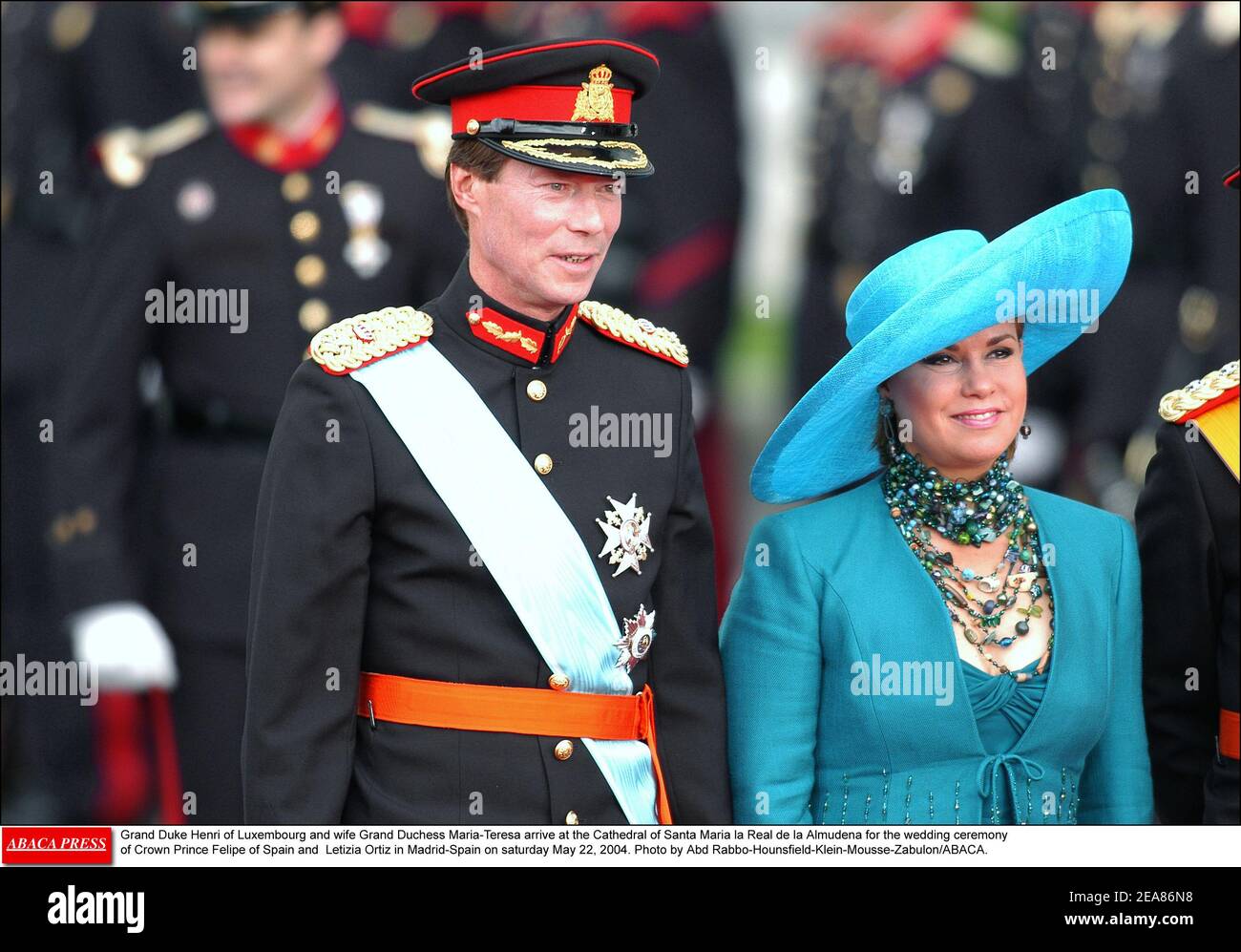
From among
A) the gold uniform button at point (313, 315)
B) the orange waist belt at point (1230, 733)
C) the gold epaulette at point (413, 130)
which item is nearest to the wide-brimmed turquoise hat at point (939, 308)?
the orange waist belt at point (1230, 733)

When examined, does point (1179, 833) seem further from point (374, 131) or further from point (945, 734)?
point (374, 131)

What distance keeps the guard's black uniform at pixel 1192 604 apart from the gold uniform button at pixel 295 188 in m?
2.03

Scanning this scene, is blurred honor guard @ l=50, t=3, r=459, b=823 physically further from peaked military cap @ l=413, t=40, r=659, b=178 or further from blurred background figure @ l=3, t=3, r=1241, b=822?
peaked military cap @ l=413, t=40, r=659, b=178

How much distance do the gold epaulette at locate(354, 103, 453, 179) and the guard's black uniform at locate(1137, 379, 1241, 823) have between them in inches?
75.8

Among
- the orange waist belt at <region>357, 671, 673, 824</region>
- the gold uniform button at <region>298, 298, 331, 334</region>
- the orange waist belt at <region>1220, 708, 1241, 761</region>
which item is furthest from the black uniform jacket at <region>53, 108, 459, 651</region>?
the orange waist belt at <region>1220, 708, 1241, 761</region>

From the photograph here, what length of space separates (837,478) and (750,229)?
71.3 inches

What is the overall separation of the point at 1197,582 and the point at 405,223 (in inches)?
79.9

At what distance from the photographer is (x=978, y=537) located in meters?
3.25

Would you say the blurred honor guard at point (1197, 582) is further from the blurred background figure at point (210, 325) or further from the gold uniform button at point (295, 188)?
the gold uniform button at point (295, 188)

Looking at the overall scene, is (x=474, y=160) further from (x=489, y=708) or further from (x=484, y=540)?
(x=489, y=708)

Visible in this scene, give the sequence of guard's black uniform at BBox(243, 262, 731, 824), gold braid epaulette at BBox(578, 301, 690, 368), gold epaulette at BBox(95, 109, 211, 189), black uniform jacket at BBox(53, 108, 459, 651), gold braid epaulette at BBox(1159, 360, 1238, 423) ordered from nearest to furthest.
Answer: guard's black uniform at BBox(243, 262, 731, 824) < gold braid epaulette at BBox(578, 301, 690, 368) < gold braid epaulette at BBox(1159, 360, 1238, 423) < black uniform jacket at BBox(53, 108, 459, 651) < gold epaulette at BBox(95, 109, 211, 189)

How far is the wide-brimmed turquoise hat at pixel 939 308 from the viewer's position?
3133 millimetres

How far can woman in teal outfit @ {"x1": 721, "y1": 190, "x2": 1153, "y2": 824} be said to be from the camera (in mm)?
3152

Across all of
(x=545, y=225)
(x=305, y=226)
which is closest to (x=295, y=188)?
(x=305, y=226)
